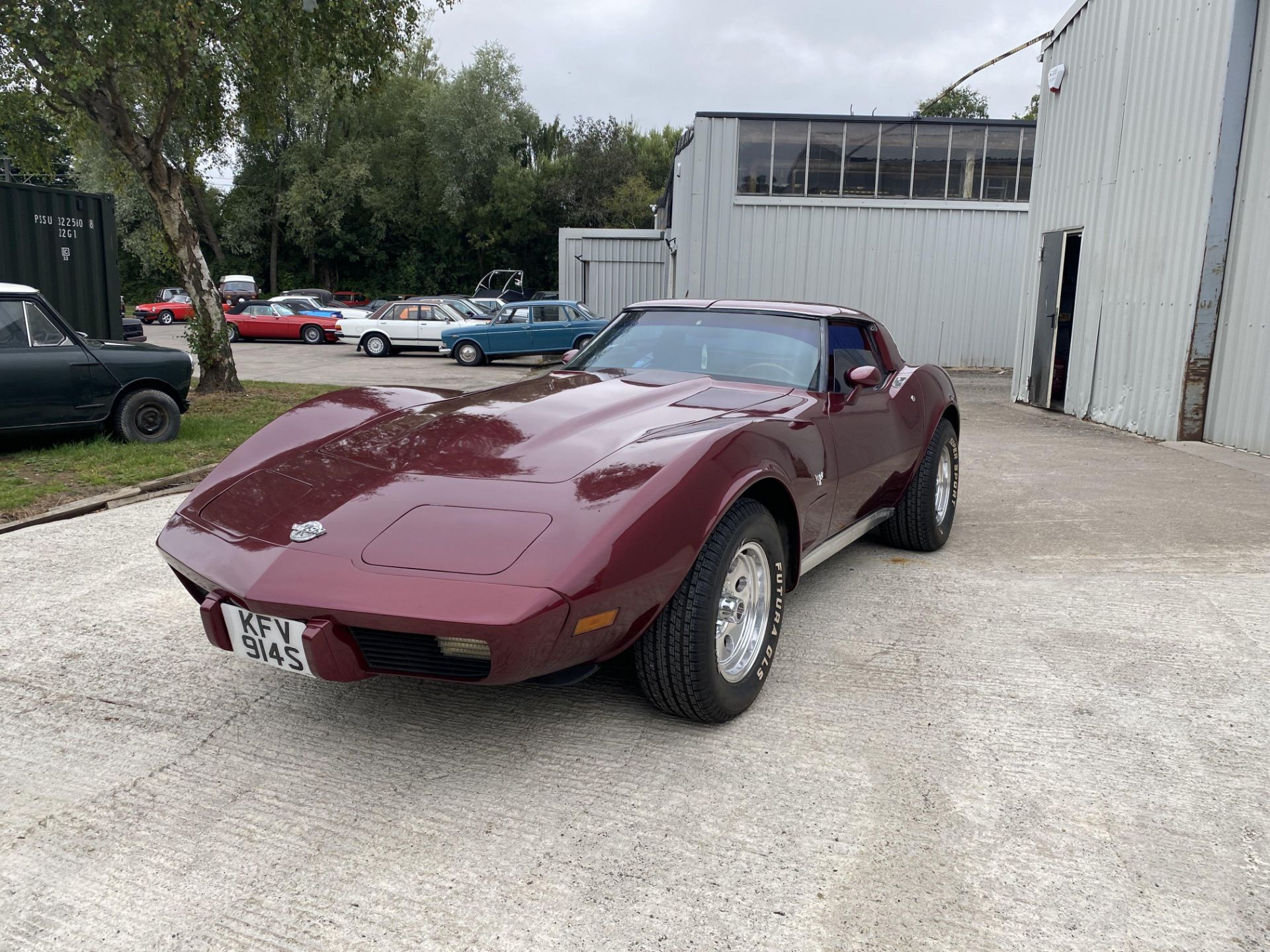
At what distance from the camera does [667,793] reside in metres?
2.57

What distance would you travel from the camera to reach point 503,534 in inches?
98.0

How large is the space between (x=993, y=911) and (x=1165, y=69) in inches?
416

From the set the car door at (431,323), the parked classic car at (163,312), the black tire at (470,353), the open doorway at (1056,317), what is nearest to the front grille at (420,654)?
the open doorway at (1056,317)

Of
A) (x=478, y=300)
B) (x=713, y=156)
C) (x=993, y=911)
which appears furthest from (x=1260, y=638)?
(x=478, y=300)

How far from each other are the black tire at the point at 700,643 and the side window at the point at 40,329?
6369 millimetres

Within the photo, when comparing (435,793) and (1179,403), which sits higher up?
(1179,403)

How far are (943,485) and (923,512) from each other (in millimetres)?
440

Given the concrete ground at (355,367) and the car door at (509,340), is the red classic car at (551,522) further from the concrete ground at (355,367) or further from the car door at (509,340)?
the car door at (509,340)

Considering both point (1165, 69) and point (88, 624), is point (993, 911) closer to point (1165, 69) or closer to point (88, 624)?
point (88, 624)

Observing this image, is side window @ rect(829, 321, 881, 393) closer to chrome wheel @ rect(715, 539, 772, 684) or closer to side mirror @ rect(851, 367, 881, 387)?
side mirror @ rect(851, 367, 881, 387)

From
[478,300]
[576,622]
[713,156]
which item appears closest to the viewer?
[576,622]

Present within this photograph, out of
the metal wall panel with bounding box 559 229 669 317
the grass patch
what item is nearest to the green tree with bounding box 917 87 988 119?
the metal wall panel with bounding box 559 229 669 317

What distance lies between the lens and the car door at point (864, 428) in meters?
3.82

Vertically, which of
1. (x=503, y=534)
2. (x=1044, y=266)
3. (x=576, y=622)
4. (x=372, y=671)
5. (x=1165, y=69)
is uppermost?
(x=1165, y=69)
